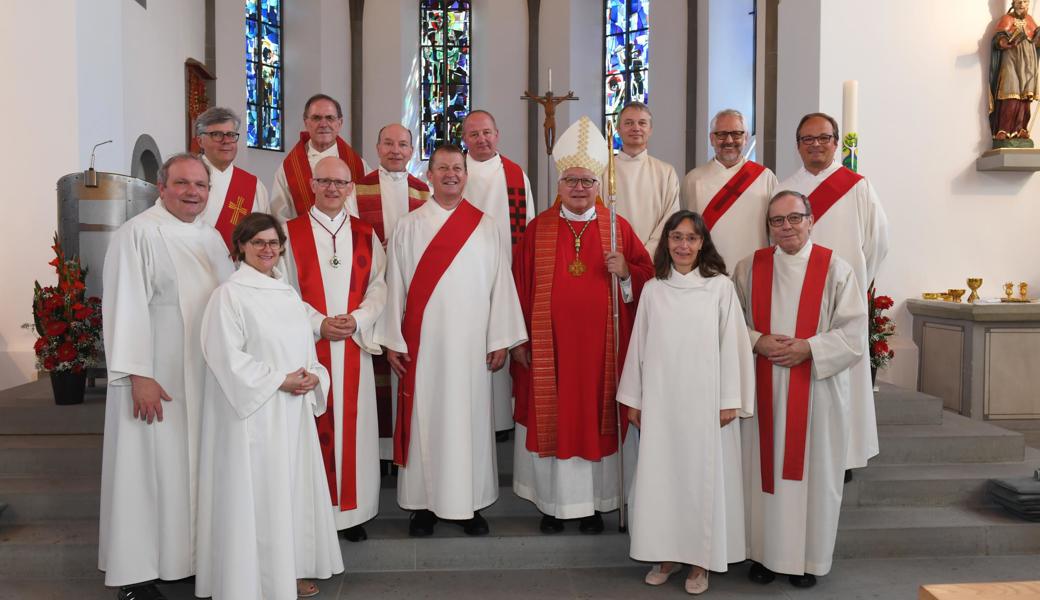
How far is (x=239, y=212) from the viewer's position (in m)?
4.02

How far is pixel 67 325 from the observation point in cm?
478

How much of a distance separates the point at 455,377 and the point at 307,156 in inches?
64.4

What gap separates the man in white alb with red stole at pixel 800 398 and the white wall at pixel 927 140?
3453mm

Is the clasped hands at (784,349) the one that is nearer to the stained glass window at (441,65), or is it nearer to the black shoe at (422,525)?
the black shoe at (422,525)

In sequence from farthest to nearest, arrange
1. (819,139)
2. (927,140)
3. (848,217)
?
(927,140), (848,217), (819,139)

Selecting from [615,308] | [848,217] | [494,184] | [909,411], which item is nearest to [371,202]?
[494,184]

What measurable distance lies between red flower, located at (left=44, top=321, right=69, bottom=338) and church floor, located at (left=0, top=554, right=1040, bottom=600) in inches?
60.8

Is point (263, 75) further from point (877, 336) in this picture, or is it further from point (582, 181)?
point (877, 336)

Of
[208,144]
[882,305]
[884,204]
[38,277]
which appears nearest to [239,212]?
[208,144]

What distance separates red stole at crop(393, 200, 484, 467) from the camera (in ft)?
12.3

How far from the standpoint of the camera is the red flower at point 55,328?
4707 mm

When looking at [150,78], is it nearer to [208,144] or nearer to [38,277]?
[38,277]

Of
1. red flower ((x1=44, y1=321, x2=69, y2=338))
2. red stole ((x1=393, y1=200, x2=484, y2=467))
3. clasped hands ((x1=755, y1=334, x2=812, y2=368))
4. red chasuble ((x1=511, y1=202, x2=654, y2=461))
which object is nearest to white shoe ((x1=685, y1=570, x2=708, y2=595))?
red chasuble ((x1=511, y1=202, x2=654, y2=461))

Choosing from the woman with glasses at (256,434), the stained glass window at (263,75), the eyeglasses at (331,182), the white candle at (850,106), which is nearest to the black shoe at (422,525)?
the woman with glasses at (256,434)
